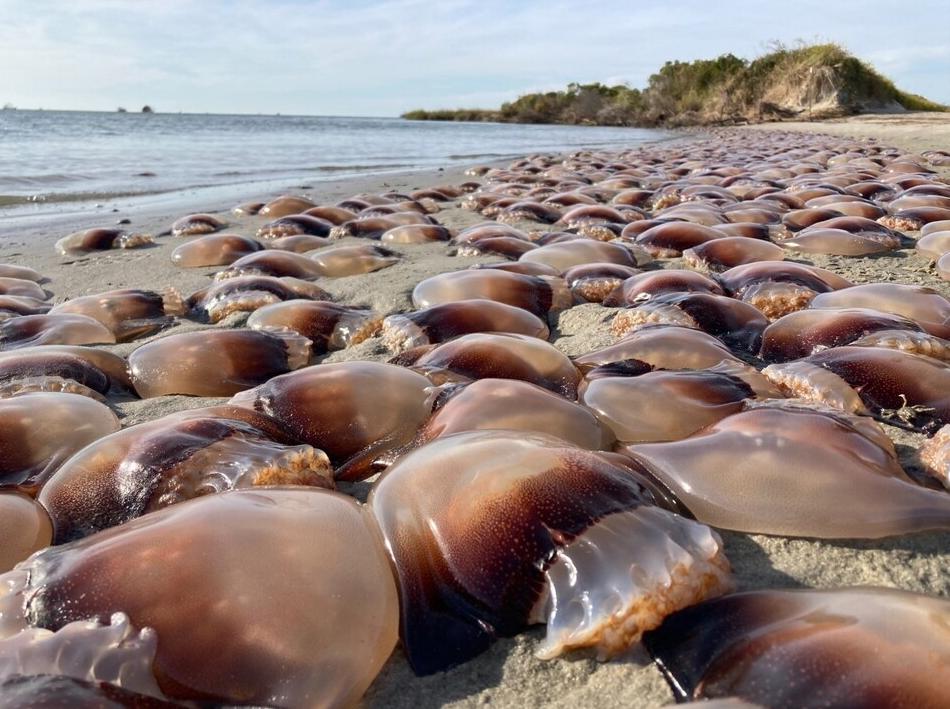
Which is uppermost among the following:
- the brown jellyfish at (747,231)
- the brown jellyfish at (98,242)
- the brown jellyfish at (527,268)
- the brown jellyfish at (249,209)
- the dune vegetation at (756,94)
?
the dune vegetation at (756,94)

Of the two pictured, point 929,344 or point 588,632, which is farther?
point 929,344

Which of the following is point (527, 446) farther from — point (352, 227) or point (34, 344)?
point (352, 227)

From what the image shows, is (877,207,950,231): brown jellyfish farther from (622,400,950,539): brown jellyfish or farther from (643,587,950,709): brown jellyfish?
(643,587,950,709): brown jellyfish

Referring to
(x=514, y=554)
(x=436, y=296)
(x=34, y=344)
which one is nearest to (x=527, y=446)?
(x=514, y=554)

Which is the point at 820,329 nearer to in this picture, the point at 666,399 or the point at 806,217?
the point at 666,399

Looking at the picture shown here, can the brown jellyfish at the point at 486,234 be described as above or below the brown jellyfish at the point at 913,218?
below

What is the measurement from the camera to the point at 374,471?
131 cm

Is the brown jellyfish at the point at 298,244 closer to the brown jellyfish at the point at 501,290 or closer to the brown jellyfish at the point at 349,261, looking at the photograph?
the brown jellyfish at the point at 349,261

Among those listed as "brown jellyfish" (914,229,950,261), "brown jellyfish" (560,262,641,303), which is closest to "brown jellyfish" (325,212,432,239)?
"brown jellyfish" (560,262,641,303)

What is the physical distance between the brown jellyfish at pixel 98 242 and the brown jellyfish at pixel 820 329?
3727 millimetres

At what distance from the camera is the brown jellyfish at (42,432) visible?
130cm

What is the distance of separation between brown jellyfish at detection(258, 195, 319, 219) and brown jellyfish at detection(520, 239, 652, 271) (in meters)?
2.88

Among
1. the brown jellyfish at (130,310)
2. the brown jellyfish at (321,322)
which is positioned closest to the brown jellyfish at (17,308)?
the brown jellyfish at (130,310)

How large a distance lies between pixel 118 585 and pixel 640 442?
35.5 inches
